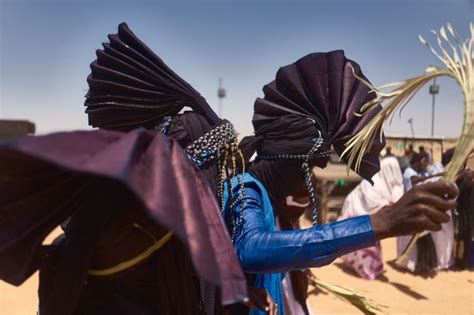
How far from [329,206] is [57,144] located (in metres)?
10.1

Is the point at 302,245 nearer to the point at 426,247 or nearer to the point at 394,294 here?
the point at 394,294

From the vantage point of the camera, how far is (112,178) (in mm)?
1253

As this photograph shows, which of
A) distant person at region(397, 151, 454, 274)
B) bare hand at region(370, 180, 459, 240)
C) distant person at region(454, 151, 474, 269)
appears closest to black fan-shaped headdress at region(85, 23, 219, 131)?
bare hand at region(370, 180, 459, 240)

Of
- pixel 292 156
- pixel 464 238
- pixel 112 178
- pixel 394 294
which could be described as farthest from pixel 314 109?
pixel 464 238

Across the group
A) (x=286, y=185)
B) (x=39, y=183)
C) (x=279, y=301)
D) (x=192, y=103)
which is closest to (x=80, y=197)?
(x=39, y=183)

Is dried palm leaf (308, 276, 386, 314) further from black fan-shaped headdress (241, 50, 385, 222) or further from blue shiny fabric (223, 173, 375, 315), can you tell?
blue shiny fabric (223, 173, 375, 315)

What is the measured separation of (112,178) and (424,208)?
0.96 m

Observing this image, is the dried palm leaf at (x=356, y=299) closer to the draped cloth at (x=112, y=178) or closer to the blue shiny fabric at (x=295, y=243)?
the blue shiny fabric at (x=295, y=243)

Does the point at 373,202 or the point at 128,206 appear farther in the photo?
the point at 373,202

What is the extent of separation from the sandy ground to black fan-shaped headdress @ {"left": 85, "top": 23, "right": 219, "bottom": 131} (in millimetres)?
4464

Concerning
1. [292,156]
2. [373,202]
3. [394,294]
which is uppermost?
Result: [292,156]

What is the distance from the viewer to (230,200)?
1.97 metres

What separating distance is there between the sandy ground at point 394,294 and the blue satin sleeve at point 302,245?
4.39 metres

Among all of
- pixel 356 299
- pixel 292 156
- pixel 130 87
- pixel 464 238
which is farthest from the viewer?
pixel 464 238
